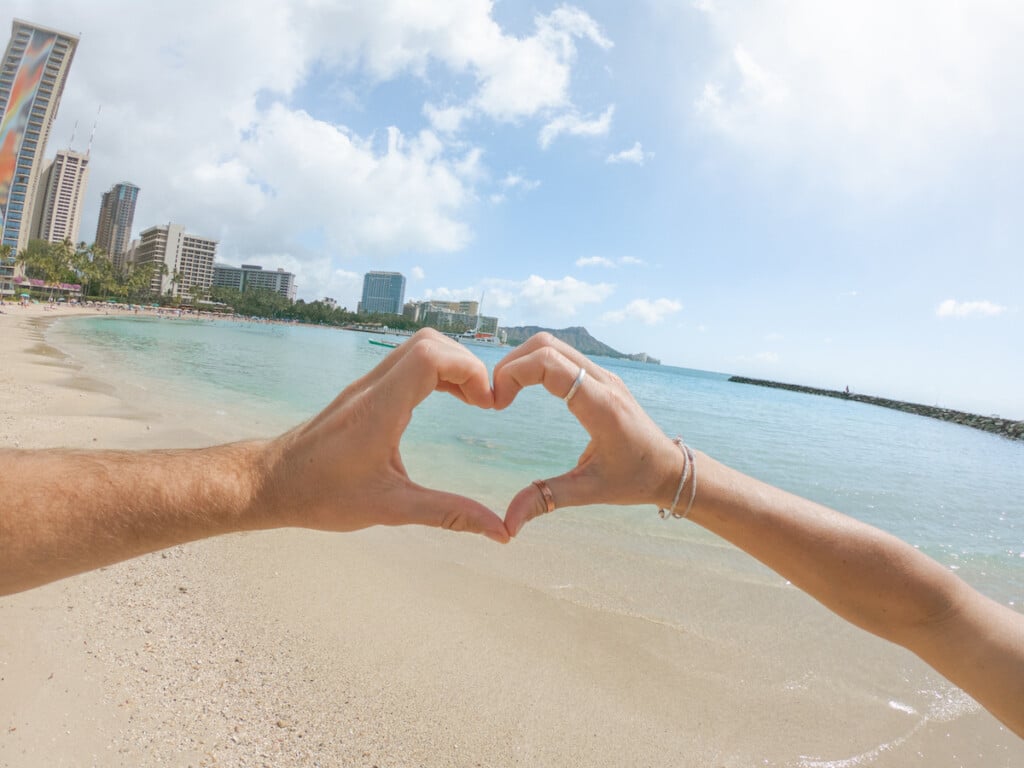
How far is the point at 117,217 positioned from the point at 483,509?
9080 inches

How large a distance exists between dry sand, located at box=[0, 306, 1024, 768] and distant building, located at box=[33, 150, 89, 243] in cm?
16713

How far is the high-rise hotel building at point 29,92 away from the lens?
86000mm

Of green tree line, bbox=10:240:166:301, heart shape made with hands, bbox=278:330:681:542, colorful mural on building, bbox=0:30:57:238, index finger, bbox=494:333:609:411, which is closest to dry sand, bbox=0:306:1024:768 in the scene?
→ heart shape made with hands, bbox=278:330:681:542

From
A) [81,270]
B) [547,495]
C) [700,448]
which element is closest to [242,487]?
[547,495]

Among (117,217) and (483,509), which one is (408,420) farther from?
(117,217)

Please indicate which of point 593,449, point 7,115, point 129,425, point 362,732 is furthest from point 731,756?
point 7,115

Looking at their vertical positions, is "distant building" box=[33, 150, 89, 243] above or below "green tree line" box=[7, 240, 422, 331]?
above

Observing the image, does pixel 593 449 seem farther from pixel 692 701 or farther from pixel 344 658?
pixel 692 701

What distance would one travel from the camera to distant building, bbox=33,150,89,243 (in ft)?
407

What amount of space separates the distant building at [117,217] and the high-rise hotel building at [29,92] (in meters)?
92.5

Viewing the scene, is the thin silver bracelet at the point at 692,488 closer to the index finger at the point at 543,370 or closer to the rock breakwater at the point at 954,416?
the index finger at the point at 543,370

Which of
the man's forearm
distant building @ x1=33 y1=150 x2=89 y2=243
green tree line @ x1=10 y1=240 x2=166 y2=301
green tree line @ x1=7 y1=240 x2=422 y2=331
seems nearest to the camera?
the man's forearm

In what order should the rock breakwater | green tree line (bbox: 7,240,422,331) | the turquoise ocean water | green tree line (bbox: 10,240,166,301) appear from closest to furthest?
the turquoise ocean water → the rock breakwater → green tree line (bbox: 10,240,166,301) → green tree line (bbox: 7,240,422,331)

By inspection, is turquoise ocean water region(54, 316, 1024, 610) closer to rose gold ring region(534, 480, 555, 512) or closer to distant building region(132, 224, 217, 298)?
rose gold ring region(534, 480, 555, 512)
